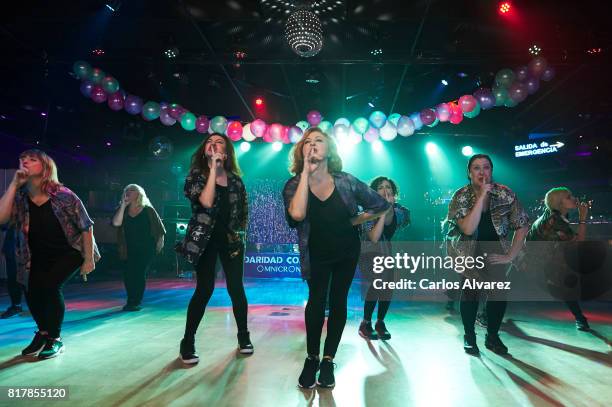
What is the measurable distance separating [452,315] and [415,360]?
2.34 metres

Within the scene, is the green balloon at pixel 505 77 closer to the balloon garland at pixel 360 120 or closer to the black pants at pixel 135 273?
the balloon garland at pixel 360 120

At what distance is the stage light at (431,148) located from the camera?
39.0 feet

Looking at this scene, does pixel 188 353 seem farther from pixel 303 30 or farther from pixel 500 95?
pixel 500 95

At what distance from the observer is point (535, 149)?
440 inches

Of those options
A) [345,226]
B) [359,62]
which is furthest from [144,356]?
[359,62]

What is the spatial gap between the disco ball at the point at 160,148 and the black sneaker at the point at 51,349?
26.9 ft

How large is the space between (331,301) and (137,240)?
12.4 feet

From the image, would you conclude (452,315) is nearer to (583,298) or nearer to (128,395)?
(583,298)

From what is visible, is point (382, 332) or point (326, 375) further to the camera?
point (382, 332)

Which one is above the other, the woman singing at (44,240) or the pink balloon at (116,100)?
the pink balloon at (116,100)

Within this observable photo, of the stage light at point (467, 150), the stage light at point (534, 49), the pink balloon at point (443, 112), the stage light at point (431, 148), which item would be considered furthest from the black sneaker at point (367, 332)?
the stage light at point (467, 150)

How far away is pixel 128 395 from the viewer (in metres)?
2.20

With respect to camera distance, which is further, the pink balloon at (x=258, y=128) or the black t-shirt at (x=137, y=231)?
the pink balloon at (x=258, y=128)

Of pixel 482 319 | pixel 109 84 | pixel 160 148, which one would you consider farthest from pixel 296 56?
pixel 160 148
